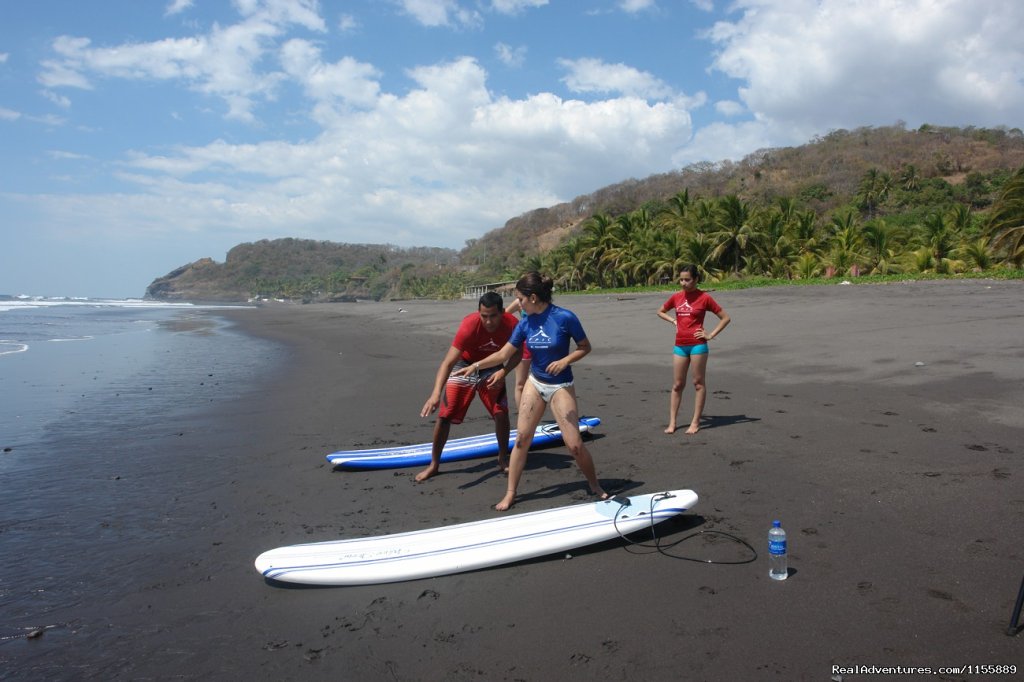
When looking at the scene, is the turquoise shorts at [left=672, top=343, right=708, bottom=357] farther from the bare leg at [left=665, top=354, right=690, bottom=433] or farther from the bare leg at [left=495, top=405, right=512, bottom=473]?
the bare leg at [left=495, top=405, right=512, bottom=473]

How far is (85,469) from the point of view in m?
6.66

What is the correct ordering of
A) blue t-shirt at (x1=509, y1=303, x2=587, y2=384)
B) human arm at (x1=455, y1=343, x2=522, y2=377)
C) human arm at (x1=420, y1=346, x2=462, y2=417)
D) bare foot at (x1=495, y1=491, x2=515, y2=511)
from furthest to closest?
1. human arm at (x1=420, y1=346, x2=462, y2=417)
2. human arm at (x1=455, y1=343, x2=522, y2=377)
3. bare foot at (x1=495, y1=491, x2=515, y2=511)
4. blue t-shirt at (x1=509, y1=303, x2=587, y2=384)

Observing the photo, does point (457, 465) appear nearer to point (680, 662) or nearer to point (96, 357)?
point (680, 662)

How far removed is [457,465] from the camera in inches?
259

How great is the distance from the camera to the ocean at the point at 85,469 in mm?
4105

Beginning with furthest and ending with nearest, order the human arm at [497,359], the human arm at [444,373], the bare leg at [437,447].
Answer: the bare leg at [437,447] → the human arm at [444,373] → the human arm at [497,359]

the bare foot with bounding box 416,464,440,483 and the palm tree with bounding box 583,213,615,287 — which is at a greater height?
the palm tree with bounding box 583,213,615,287

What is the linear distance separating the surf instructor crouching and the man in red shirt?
0.69 metres

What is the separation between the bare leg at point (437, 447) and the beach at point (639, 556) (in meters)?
0.18

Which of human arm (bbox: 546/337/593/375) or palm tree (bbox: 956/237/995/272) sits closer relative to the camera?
human arm (bbox: 546/337/593/375)

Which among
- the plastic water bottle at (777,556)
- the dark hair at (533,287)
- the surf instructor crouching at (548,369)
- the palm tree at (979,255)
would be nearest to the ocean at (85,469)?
the surf instructor crouching at (548,369)

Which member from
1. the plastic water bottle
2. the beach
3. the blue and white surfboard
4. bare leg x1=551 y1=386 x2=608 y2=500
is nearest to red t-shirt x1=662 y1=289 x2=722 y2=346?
the beach

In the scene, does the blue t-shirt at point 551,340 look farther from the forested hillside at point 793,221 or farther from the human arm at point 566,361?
the forested hillside at point 793,221

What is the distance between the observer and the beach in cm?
314
